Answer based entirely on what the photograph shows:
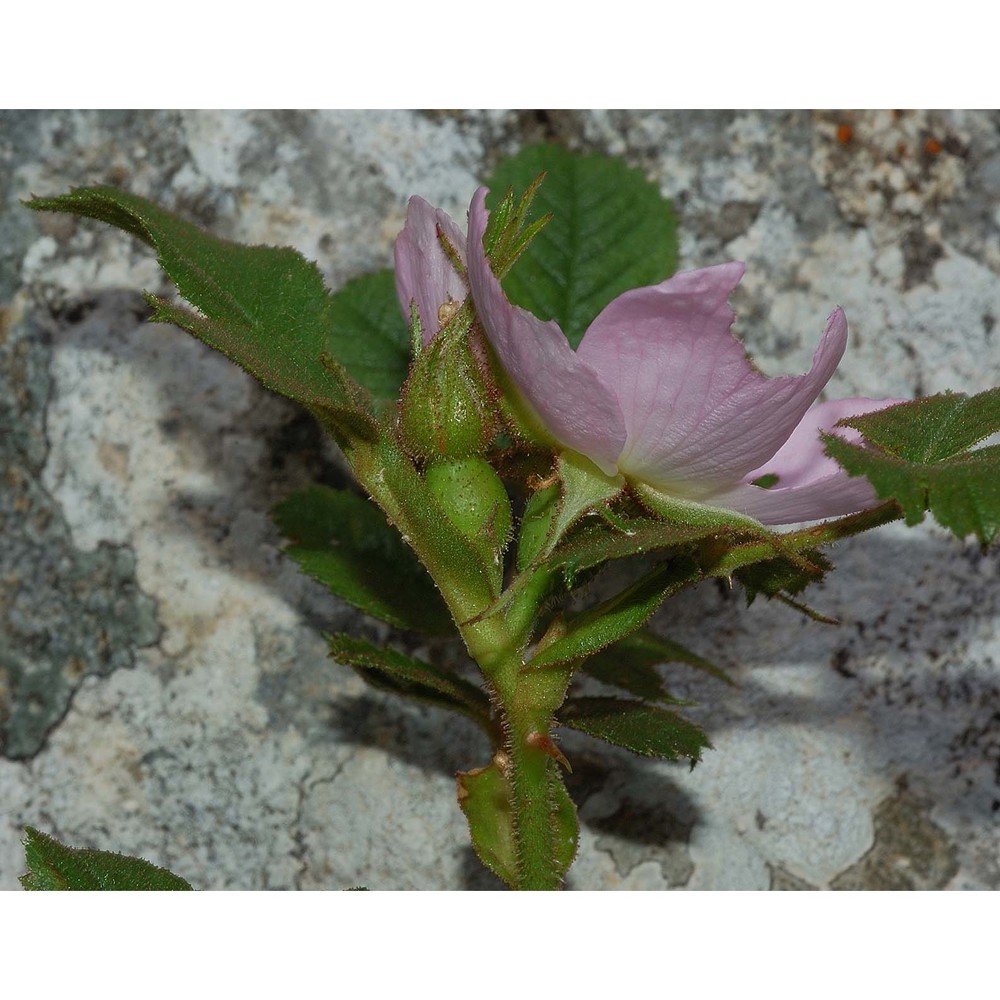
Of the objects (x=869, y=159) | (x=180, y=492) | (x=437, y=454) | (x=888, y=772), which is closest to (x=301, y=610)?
(x=180, y=492)

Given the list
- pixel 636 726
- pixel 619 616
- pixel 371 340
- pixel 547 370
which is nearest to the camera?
pixel 547 370

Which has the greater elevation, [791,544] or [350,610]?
[791,544]

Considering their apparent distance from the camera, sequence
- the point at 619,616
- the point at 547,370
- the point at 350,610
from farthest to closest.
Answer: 1. the point at 350,610
2. the point at 619,616
3. the point at 547,370

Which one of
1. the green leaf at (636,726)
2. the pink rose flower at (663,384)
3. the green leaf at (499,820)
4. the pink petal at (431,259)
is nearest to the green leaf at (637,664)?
the green leaf at (636,726)

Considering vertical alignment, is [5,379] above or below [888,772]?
above

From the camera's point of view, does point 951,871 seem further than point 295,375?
Yes

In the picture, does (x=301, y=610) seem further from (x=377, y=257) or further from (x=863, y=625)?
(x=863, y=625)

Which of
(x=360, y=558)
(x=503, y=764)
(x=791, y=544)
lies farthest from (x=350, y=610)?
(x=791, y=544)

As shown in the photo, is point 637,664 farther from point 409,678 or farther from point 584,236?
point 584,236
